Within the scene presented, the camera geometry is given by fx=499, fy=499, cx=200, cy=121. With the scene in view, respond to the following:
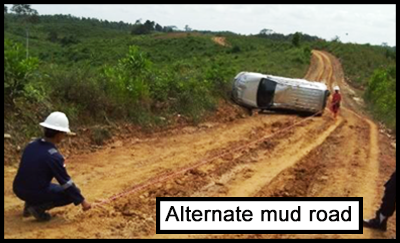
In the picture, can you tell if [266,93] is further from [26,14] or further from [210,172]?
[26,14]

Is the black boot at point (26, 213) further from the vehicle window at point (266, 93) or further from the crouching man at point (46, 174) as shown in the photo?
the vehicle window at point (266, 93)

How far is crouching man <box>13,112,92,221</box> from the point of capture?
19.4 feet

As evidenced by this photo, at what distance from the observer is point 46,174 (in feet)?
19.6

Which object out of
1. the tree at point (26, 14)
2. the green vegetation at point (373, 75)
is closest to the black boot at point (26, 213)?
the green vegetation at point (373, 75)

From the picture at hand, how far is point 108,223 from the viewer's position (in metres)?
6.39

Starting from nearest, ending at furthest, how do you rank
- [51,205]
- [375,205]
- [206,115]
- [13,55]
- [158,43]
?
[51,205] → [375,205] → [13,55] → [206,115] → [158,43]

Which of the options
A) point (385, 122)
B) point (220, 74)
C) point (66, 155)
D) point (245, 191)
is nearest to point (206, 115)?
point (220, 74)

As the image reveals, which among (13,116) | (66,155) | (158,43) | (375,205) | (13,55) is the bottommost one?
(375,205)

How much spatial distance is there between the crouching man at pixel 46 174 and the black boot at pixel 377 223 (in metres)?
3.86

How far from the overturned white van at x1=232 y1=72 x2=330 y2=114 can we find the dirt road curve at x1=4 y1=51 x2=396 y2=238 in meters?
3.09

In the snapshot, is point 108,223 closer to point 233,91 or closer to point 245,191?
point 245,191

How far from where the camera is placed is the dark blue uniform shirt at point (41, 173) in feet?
19.4

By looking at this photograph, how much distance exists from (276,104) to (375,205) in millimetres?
10658

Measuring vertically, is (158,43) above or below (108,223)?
above
